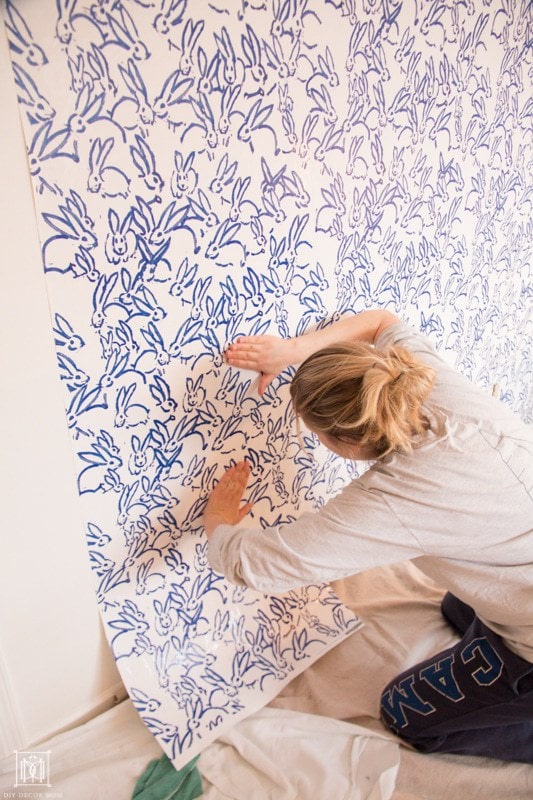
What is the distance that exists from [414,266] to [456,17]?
0.61m

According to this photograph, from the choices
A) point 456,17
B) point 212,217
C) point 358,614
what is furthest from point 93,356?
point 456,17

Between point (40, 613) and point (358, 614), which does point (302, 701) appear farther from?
point (40, 613)

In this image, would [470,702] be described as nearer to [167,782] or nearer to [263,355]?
[167,782]

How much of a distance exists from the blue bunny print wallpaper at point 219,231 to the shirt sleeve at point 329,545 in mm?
280

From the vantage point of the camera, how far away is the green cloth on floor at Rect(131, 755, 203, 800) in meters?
0.97

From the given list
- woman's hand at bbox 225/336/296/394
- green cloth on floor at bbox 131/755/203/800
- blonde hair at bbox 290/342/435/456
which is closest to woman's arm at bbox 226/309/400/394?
woman's hand at bbox 225/336/296/394

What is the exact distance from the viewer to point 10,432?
0.80 meters

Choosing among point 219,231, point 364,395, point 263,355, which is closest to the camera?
point 364,395

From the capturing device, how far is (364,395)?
2.57 ft

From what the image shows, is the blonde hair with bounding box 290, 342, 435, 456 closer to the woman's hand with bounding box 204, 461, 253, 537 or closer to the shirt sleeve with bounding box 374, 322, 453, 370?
the shirt sleeve with bounding box 374, 322, 453, 370

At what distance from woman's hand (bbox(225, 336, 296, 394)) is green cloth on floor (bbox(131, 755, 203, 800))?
0.84 meters

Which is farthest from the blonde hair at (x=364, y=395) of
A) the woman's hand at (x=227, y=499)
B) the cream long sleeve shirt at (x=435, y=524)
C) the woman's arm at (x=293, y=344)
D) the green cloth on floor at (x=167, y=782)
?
the green cloth on floor at (x=167, y=782)

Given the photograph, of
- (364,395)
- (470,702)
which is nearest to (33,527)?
(364,395)

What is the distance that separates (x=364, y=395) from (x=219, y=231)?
1.43 ft
